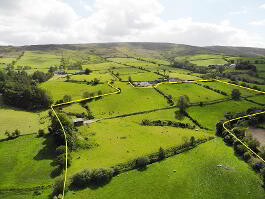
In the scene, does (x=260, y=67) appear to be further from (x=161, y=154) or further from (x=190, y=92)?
(x=161, y=154)

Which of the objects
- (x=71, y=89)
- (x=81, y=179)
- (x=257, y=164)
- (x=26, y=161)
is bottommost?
Answer: (x=26, y=161)

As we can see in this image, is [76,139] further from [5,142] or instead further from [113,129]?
[5,142]

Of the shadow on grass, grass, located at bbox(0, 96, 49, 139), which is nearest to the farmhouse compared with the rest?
the shadow on grass

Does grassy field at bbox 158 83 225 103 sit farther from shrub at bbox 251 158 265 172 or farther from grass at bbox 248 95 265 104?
shrub at bbox 251 158 265 172

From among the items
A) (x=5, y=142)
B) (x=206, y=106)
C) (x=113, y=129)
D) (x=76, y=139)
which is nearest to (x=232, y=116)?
(x=206, y=106)

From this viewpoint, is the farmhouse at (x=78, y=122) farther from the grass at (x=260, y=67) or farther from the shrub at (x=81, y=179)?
the grass at (x=260, y=67)

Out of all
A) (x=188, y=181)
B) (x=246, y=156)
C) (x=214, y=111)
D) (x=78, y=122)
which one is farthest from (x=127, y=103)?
(x=246, y=156)

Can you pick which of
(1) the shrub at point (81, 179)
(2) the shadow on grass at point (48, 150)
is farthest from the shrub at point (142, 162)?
(2) the shadow on grass at point (48, 150)
